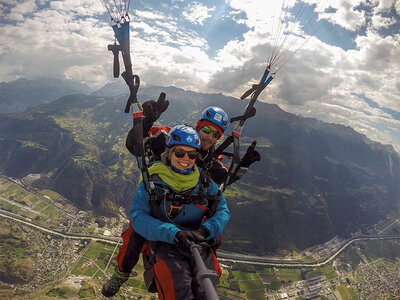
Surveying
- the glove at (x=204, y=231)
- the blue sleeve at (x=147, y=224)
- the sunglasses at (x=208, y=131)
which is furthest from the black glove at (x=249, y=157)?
the blue sleeve at (x=147, y=224)

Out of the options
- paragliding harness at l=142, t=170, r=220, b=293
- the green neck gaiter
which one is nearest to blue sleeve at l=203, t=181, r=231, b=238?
paragliding harness at l=142, t=170, r=220, b=293

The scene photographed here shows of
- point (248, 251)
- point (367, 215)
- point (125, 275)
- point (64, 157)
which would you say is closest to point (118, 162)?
point (64, 157)

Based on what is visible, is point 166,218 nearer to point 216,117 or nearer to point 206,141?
point 206,141

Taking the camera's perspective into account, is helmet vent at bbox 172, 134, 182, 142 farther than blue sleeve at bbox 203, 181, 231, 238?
Yes

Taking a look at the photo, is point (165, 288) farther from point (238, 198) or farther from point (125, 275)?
point (238, 198)

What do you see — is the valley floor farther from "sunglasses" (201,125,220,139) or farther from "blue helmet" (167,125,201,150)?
"blue helmet" (167,125,201,150)

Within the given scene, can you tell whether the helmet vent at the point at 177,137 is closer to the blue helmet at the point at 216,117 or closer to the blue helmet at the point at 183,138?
the blue helmet at the point at 183,138

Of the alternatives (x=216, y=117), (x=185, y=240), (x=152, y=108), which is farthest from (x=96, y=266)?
(x=185, y=240)
